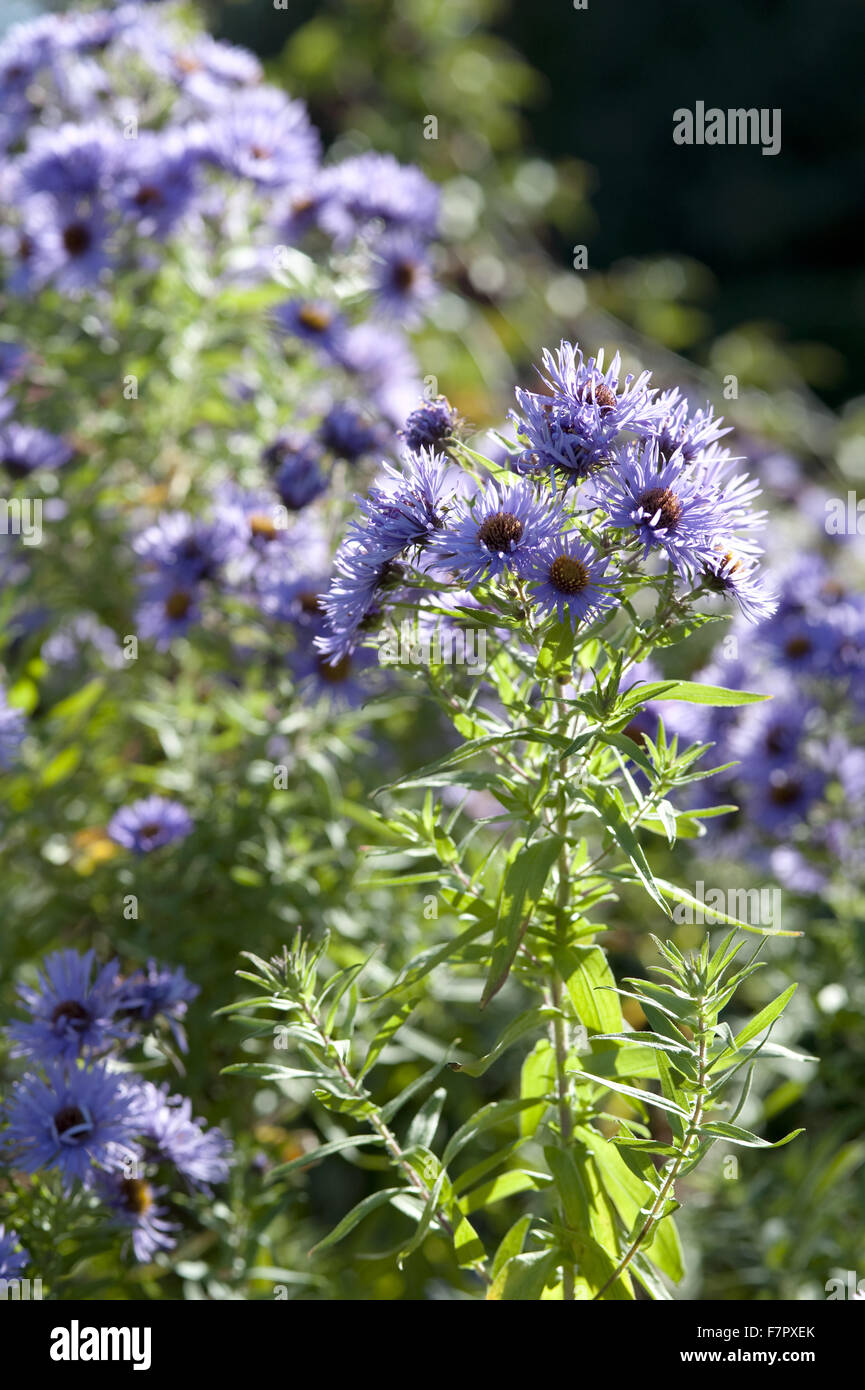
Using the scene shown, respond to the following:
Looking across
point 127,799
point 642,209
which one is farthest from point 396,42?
point 642,209

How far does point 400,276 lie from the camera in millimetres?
1616

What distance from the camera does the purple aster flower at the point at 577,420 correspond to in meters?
0.76

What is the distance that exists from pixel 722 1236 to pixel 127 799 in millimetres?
830

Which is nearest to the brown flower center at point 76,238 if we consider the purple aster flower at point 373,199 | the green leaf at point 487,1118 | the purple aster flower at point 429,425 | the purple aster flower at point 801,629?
the purple aster flower at point 373,199

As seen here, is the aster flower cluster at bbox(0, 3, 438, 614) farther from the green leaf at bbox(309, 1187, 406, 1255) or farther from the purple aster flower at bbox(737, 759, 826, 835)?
the green leaf at bbox(309, 1187, 406, 1255)

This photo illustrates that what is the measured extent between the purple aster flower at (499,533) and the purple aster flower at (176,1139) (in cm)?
50

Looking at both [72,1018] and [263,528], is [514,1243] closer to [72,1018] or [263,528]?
[72,1018]

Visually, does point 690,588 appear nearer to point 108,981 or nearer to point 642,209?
point 108,981

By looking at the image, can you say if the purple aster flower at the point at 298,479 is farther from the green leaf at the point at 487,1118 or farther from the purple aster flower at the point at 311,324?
the green leaf at the point at 487,1118

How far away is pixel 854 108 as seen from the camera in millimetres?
6977

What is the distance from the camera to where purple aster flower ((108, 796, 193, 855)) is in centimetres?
127

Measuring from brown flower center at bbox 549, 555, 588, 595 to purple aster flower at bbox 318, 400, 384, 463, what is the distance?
2.09ft

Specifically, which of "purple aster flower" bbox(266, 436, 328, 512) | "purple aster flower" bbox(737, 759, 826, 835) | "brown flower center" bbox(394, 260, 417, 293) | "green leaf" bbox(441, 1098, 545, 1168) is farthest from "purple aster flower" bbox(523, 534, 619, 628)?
"brown flower center" bbox(394, 260, 417, 293)

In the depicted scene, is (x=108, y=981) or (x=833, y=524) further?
(x=833, y=524)
